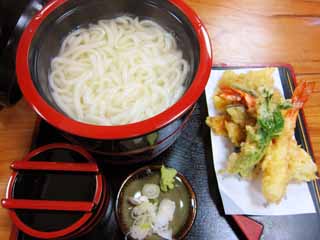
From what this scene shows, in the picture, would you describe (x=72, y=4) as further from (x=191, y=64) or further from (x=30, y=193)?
(x=30, y=193)

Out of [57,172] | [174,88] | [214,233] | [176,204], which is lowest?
[214,233]

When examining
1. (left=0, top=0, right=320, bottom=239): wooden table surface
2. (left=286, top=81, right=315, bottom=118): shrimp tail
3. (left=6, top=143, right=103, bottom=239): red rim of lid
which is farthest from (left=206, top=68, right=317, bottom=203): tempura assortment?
(left=6, top=143, right=103, bottom=239): red rim of lid

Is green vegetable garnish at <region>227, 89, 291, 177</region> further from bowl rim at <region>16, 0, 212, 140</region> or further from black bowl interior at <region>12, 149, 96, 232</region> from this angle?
black bowl interior at <region>12, 149, 96, 232</region>

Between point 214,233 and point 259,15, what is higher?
point 259,15

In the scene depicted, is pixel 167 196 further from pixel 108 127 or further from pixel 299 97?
pixel 299 97

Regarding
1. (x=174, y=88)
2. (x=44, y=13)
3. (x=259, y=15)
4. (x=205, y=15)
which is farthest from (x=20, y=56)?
(x=259, y=15)

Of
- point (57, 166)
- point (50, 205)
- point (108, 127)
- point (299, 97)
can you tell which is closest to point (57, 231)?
point (50, 205)
